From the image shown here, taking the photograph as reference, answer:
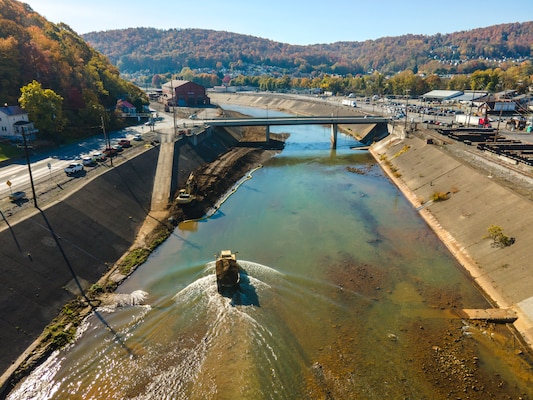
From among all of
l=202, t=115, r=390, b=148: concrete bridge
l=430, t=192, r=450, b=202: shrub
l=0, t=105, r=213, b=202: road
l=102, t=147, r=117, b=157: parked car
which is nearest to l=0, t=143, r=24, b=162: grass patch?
l=0, t=105, r=213, b=202: road

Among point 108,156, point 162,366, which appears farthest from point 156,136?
point 162,366

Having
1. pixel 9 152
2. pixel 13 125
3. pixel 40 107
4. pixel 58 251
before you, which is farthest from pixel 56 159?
pixel 58 251

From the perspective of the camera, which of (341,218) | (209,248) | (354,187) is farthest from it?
(354,187)

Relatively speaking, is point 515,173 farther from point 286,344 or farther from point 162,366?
point 162,366

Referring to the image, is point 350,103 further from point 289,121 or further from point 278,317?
point 278,317

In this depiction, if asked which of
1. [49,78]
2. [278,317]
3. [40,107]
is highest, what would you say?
[49,78]
